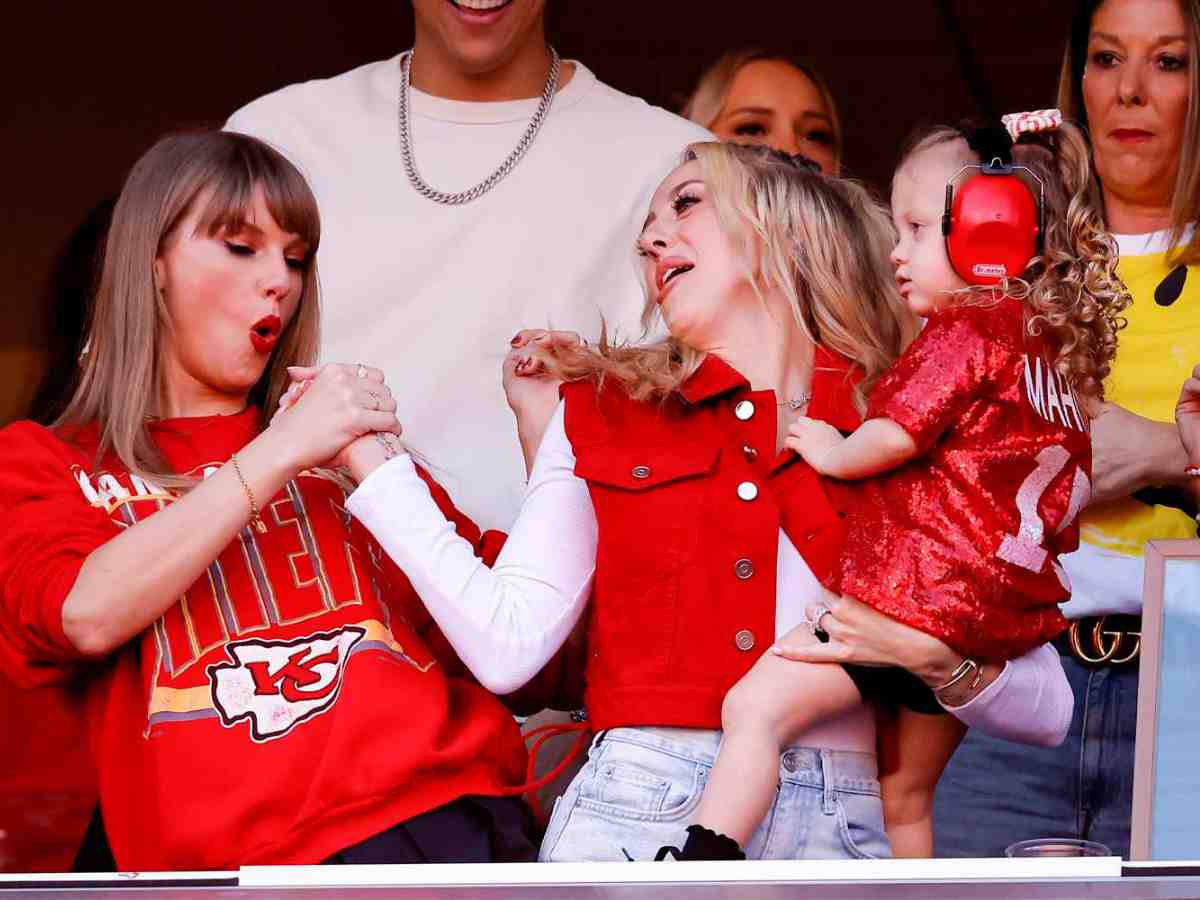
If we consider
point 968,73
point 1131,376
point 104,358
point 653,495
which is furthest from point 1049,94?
point 104,358

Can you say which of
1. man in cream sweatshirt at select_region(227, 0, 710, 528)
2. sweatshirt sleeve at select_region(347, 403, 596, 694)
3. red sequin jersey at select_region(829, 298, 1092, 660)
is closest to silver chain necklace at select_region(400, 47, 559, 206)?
man in cream sweatshirt at select_region(227, 0, 710, 528)

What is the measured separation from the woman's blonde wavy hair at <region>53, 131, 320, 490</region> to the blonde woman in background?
0.97 metres

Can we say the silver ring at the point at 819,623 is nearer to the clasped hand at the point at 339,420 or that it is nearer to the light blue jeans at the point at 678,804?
the light blue jeans at the point at 678,804

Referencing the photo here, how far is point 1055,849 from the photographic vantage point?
3232 millimetres

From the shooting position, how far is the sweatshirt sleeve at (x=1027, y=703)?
3.15 meters

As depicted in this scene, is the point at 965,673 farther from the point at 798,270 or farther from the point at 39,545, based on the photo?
the point at 39,545

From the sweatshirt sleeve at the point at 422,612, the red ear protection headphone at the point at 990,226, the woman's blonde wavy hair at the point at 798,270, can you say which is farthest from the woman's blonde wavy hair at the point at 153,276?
the red ear protection headphone at the point at 990,226

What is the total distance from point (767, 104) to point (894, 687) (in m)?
1.44

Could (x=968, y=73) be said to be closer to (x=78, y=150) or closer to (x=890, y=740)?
(x=890, y=740)

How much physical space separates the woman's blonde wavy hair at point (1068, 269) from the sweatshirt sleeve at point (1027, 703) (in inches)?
18.1

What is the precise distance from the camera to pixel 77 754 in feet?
11.6

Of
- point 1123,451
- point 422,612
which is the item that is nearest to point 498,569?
point 422,612

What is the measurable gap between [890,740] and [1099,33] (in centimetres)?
140

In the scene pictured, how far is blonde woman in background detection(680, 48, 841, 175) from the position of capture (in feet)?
13.5
